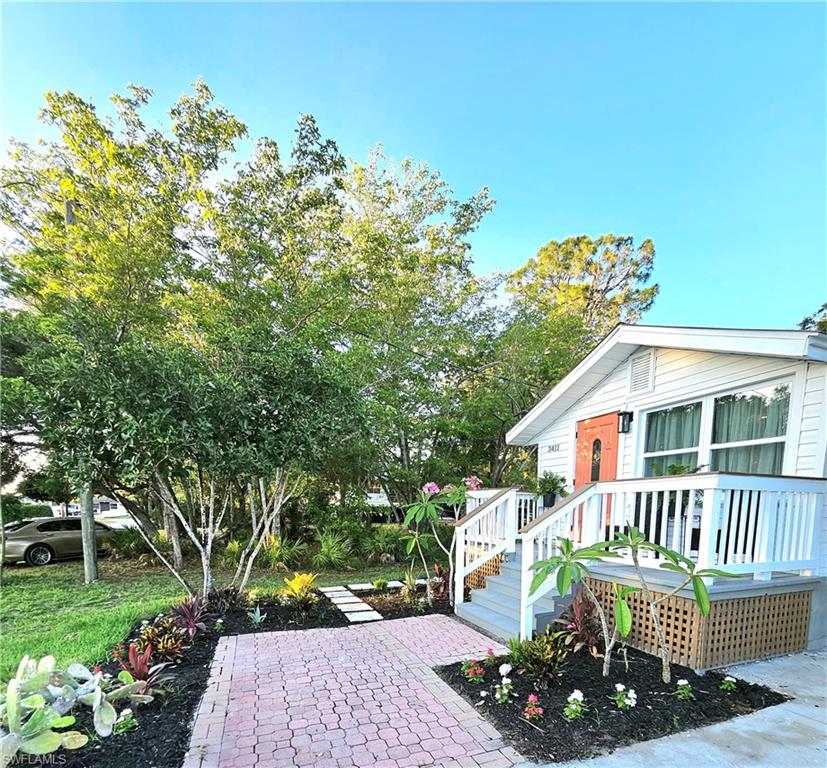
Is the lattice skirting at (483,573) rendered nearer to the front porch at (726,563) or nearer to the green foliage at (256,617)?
the front porch at (726,563)

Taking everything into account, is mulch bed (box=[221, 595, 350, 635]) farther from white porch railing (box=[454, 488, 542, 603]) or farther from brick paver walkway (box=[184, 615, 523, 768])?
white porch railing (box=[454, 488, 542, 603])

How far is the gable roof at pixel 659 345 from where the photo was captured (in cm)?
424

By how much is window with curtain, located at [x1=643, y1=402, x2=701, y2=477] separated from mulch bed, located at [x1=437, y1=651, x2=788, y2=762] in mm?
2668

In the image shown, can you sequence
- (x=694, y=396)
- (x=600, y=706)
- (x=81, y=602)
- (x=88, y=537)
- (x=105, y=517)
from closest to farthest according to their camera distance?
1. (x=600, y=706)
2. (x=694, y=396)
3. (x=81, y=602)
4. (x=88, y=537)
5. (x=105, y=517)

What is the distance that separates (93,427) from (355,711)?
3.80 meters

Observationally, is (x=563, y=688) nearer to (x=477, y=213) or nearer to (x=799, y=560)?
(x=799, y=560)

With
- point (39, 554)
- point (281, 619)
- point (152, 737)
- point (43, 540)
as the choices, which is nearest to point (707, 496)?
point (152, 737)

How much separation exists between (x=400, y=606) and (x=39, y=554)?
33.4 feet

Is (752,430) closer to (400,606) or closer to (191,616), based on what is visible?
(400,606)

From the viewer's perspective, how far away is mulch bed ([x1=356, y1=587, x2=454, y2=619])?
5926 millimetres

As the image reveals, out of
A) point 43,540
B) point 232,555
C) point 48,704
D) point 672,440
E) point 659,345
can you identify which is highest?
point 659,345

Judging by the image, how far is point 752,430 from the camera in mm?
5102

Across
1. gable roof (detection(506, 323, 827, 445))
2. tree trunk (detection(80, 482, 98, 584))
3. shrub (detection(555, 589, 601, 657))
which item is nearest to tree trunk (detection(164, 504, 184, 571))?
tree trunk (detection(80, 482, 98, 584))

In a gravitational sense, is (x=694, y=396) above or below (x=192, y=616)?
above
